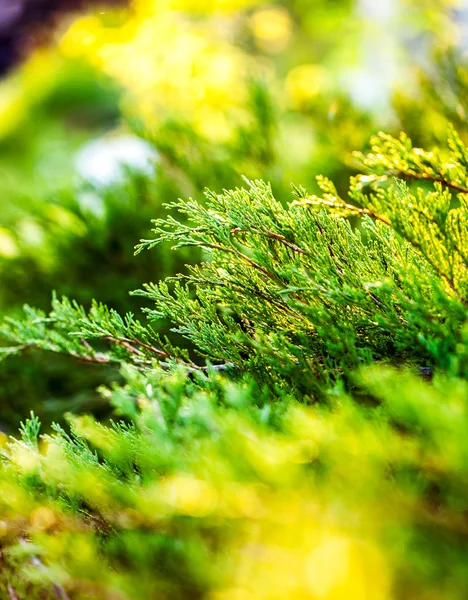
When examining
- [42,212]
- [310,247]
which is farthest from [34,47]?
[310,247]

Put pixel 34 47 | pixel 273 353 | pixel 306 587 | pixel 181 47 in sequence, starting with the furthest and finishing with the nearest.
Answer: pixel 34 47, pixel 181 47, pixel 273 353, pixel 306 587

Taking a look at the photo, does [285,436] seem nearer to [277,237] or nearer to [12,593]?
[277,237]

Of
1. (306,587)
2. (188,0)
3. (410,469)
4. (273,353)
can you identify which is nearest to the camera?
(306,587)

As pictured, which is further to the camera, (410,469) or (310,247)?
(310,247)

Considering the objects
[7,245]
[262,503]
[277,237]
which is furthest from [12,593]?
[7,245]

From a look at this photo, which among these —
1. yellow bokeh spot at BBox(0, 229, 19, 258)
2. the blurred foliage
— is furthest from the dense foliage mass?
yellow bokeh spot at BBox(0, 229, 19, 258)

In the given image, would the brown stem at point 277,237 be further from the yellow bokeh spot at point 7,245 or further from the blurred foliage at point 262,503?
the yellow bokeh spot at point 7,245

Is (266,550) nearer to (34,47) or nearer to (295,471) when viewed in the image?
(295,471)

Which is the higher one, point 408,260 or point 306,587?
point 408,260
